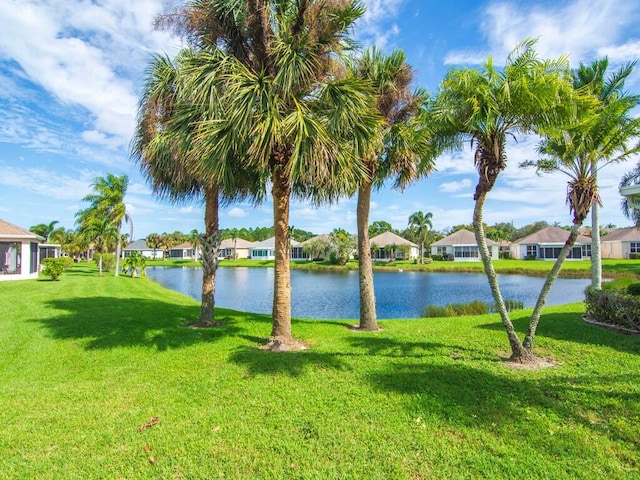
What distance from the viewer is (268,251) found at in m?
75.9

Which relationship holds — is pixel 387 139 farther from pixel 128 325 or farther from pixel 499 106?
pixel 128 325

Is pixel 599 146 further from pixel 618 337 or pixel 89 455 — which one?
pixel 89 455

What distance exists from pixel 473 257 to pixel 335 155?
5464cm

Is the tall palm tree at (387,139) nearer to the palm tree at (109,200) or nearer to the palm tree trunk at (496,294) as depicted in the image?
the palm tree trunk at (496,294)

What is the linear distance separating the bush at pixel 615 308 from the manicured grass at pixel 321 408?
0.59 m

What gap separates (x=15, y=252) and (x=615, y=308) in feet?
95.8

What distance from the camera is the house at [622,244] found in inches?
1897

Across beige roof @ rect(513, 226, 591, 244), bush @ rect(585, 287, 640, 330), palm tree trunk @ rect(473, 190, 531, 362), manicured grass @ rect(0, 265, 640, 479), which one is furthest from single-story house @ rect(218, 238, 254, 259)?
palm tree trunk @ rect(473, 190, 531, 362)

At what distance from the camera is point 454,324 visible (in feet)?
34.5

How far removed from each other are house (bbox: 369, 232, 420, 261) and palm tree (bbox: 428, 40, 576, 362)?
174 ft

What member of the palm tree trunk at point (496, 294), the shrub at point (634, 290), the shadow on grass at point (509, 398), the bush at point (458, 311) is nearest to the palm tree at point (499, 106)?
the palm tree trunk at point (496, 294)

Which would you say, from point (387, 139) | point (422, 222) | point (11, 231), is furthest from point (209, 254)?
point (422, 222)

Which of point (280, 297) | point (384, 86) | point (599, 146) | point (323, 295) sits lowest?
point (323, 295)

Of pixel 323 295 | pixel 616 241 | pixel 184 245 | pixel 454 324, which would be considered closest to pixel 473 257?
pixel 616 241
